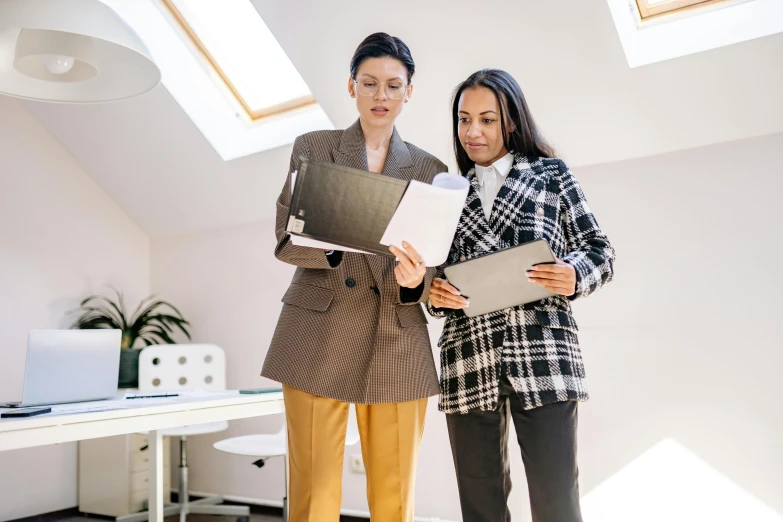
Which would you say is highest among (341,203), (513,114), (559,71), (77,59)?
(559,71)

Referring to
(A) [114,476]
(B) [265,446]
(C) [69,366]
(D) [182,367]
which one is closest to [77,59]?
(C) [69,366]

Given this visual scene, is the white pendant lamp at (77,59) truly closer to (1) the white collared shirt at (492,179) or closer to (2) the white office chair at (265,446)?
(1) the white collared shirt at (492,179)

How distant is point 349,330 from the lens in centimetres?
150

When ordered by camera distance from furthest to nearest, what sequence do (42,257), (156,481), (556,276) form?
(42,257) < (156,481) < (556,276)

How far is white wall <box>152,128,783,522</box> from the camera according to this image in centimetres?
278

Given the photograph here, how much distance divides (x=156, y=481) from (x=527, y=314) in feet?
5.51

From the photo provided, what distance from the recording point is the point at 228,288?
14.6 feet

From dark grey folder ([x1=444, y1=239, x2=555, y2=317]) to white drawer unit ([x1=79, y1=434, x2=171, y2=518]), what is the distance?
3.10 meters

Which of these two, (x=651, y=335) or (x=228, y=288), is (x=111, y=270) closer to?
(x=228, y=288)

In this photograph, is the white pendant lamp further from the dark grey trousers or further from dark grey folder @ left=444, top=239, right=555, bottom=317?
the dark grey trousers

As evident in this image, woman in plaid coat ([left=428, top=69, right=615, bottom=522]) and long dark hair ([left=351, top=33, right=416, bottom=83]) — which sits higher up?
long dark hair ([left=351, top=33, right=416, bottom=83])

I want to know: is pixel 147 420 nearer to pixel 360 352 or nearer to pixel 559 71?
pixel 360 352

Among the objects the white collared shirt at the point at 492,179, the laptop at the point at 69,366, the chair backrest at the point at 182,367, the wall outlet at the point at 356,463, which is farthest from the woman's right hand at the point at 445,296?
the chair backrest at the point at 182,367

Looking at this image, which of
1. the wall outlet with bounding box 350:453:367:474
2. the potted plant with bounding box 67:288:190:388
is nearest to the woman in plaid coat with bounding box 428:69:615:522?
the wall outlet with bounding box 350:453:367:474
